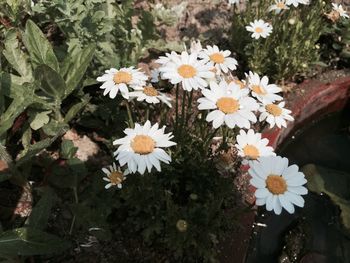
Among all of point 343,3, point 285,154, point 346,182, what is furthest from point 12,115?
point 343,3

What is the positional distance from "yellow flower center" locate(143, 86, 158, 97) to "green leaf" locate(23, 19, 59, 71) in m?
0.65

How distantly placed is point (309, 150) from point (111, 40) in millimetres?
1611

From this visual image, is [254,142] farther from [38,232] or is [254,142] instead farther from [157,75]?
[38,232]

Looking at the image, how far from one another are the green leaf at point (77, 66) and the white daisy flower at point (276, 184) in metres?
1.11

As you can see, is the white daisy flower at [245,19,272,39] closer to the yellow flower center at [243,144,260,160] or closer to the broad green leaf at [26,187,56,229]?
the yellow flower center at [243,144,260,160]

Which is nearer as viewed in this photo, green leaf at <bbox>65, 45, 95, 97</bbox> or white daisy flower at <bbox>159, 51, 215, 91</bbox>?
white daisy flower at <bbox>159, 51, 215, 91</bbox>

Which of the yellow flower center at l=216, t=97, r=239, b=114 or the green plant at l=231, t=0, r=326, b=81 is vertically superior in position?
the yellow flower center at l=216, t=97, r=239, b=114

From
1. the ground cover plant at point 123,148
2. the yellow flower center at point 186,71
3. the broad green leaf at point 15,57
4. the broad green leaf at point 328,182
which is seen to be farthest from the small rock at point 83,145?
the broad green leaf at point 328,182

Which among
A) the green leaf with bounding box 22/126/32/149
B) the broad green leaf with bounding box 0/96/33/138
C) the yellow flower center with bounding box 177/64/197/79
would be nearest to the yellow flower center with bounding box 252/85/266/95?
the yellow flower center with bounding box 177/64/197/79

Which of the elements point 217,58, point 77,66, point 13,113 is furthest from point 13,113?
point 217,58

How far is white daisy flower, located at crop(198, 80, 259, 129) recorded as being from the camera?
1652 mm

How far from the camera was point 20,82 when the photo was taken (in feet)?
7.91

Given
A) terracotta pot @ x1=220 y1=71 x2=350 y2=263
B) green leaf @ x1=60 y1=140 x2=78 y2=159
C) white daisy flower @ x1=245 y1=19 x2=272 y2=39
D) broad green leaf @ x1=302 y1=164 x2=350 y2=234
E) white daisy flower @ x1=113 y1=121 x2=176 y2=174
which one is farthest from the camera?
terracotta pot @ x1=220 y1=71 x2=350 y2=263

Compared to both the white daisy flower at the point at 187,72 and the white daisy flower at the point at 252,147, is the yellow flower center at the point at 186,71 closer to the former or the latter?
the white daisy flower at the point at 187,72
